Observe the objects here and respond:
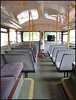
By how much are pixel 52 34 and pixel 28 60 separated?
7.29 meters

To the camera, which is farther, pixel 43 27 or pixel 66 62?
pixel 43 27

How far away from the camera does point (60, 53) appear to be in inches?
133

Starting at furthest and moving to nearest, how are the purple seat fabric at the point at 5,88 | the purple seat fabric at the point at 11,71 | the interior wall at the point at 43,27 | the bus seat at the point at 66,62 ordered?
the interior wall at the point at 43,27
the bus seat at the point at 66,62
the purple seat fabric at the point at 11,71
the purple seat fabric at the point at 5,88

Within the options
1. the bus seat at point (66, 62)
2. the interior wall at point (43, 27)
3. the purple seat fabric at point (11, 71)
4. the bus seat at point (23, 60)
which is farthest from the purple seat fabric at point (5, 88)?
the interior wall at point (43, 27)

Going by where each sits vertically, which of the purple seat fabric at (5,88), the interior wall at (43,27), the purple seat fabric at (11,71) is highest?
the interior wall at (43,27)

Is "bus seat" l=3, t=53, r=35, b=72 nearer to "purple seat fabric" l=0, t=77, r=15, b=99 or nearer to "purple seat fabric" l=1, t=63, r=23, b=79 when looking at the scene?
"purple seat fabric" l=1, t=63, r=23, b=79

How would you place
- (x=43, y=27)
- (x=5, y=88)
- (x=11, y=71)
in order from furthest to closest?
(x=43, y=27)
(x=11, y=71)
(x=5, y=88)

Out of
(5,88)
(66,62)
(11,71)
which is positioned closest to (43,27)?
(66,62)

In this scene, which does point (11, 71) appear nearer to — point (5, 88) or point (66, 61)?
point (5, 88)

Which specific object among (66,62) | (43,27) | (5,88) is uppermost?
(43,27)

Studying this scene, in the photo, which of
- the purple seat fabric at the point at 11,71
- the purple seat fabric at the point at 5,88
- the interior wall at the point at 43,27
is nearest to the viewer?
the purple seat fabric at the point at 5,88

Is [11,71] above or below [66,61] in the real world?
below

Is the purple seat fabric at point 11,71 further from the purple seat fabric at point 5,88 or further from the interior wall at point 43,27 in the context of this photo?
the interior wall at point 43,27

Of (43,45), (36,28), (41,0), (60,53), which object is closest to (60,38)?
(43,45)
